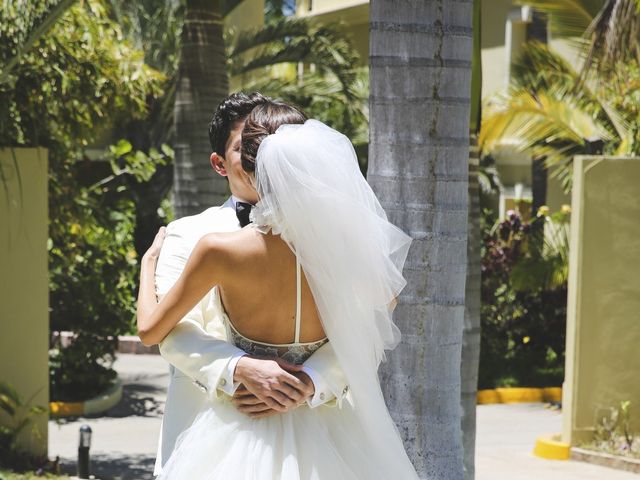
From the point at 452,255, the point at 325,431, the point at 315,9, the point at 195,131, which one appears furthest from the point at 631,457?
the point at 315,9

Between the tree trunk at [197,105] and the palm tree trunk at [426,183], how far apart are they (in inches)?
202

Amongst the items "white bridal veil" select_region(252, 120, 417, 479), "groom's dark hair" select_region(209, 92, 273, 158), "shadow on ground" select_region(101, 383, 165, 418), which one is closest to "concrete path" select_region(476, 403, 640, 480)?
"shadow on ground" select_region(101, 383, 165, 418)

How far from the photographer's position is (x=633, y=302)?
918 centimetres

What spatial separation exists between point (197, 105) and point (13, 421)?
305 cm

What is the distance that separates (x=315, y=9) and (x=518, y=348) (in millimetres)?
14987

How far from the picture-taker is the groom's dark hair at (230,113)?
3.40 meters

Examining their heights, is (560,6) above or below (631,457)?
above

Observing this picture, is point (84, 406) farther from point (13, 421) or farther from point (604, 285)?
point (604, 285)

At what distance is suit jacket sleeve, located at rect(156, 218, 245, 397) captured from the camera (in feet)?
10.3

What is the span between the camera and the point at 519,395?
43.7ft

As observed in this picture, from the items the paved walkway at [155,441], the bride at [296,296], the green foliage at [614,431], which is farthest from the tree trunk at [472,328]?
the green foliage at [614,431]

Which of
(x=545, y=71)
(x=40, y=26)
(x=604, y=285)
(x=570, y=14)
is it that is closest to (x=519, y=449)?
(x=604, y=285)

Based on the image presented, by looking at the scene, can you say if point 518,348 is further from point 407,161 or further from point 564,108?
point 407,161

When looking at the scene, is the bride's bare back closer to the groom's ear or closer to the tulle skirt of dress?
the tulle skirt of dress
